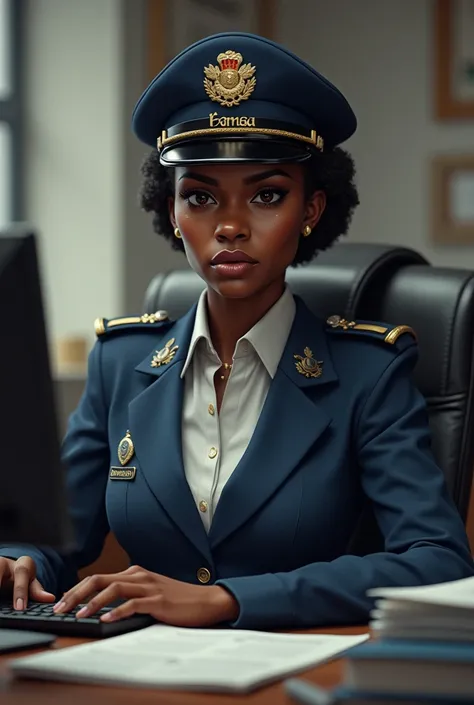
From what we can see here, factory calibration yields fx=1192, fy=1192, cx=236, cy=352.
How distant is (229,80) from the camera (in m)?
1.57

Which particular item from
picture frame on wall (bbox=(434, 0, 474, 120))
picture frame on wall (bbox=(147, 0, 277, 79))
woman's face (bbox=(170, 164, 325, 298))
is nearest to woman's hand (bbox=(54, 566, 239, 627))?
woman's face (bbox=(170, 164, 325, 298))

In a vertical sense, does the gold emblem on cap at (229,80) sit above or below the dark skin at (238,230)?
above

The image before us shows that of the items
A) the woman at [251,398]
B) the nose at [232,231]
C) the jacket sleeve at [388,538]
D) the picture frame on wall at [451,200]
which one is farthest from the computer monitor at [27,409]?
the picture frame on wall at [451,200]

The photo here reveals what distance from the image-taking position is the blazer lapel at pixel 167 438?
155 cm

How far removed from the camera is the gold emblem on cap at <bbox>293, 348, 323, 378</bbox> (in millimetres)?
1610

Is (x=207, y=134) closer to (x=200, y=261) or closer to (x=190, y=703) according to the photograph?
(x=200, y=261)

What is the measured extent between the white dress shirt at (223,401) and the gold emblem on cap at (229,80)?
0.96 ft

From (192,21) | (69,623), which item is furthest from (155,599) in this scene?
(192,21)

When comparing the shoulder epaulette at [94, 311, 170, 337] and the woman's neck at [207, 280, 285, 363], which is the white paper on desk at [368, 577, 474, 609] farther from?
the shoulder epaulette at [94, 311, 170, 337]

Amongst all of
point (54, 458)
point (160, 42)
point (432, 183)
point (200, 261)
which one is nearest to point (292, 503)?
point (200, 261)

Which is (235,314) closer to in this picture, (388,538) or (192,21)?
(388,538)

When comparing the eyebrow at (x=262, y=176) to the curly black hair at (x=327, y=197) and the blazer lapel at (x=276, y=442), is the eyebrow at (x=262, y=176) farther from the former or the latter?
the blazer lapel at (x=276, y=442)

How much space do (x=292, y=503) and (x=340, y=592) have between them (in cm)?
26

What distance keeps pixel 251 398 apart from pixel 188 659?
64 centimetres
